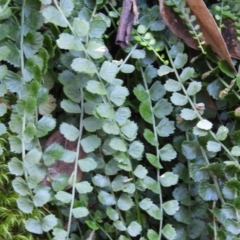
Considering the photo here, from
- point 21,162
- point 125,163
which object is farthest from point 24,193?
point 125,163

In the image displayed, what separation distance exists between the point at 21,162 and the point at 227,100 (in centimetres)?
47

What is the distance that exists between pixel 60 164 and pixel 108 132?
0.43 ft

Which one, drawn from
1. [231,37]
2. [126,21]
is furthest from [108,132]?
[231,37]

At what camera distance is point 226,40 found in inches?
38.6

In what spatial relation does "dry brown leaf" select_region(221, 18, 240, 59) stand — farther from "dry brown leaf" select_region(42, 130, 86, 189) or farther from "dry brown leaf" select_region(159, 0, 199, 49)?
"dry brown leaf" select_region(42, 130, 86, 189)

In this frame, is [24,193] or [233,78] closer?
[24,193]

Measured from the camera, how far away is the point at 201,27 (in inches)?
37.7

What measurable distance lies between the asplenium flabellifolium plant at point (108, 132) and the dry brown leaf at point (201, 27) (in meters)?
0.02

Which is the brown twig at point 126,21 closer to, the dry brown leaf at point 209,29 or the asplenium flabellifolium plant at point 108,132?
the asplenium flabellifolium plant at point 108,132

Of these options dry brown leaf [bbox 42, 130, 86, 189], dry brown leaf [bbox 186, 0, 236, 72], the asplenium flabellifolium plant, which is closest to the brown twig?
the asplenium flabellifolium plant

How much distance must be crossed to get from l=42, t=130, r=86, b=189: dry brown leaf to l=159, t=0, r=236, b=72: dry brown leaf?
0.35 m

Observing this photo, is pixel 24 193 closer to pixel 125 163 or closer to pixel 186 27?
pixel 125 163

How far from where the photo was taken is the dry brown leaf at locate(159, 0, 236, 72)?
93cm

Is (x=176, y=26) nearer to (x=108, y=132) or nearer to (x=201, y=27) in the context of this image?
(x=201, y=27)
